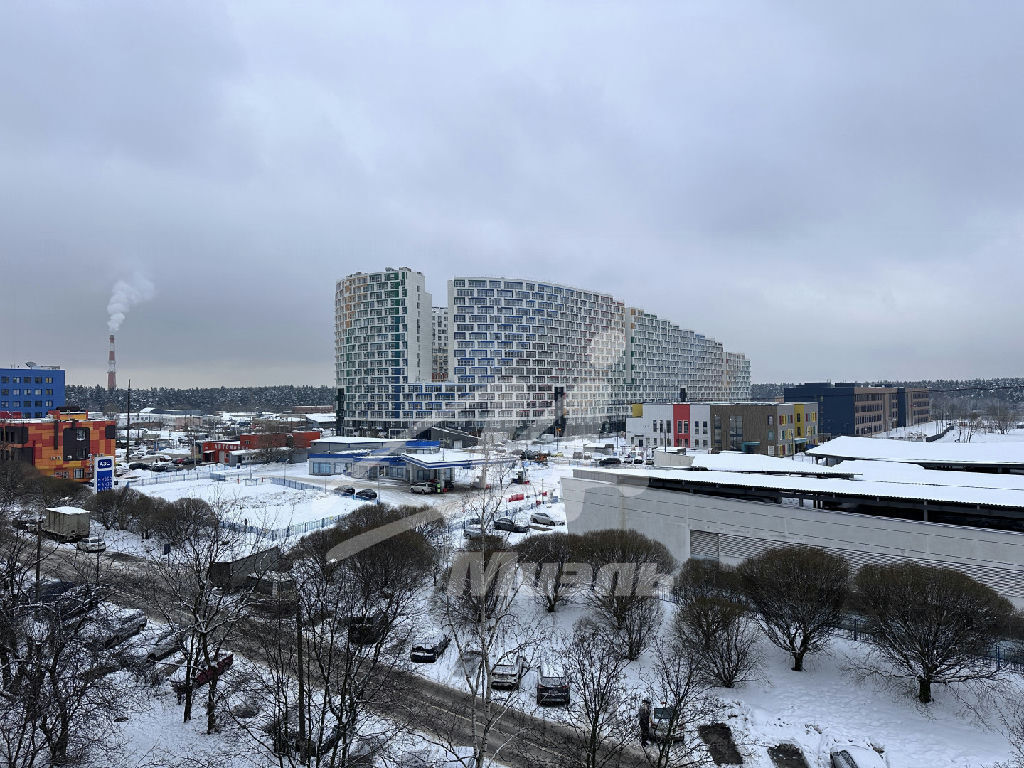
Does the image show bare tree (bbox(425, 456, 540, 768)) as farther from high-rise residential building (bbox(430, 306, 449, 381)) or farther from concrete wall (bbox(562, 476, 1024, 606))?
high-rise residential building (bbox(430, 306, 449, 381))

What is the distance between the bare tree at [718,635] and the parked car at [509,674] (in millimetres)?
3548

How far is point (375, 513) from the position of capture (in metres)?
19.1

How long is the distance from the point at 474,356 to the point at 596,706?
192ft

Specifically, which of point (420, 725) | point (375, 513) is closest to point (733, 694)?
point (420, 725)

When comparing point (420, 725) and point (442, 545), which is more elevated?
point (442, 545)

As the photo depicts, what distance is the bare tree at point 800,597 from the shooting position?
12.2 m

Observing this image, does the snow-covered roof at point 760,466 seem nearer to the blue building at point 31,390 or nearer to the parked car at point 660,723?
the parked car at point 660,723

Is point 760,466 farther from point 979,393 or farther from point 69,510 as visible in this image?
point 979,393

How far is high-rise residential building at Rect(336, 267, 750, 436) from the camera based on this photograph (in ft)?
209

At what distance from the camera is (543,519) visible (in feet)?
81.5

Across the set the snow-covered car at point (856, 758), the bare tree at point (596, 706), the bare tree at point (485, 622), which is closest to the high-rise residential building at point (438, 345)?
the bare tree at point (485, 622)

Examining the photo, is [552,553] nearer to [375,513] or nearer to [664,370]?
[375,513]

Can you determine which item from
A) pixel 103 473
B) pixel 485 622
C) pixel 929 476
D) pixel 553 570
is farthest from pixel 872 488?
pixel 103 473

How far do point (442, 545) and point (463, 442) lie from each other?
40433 mm
